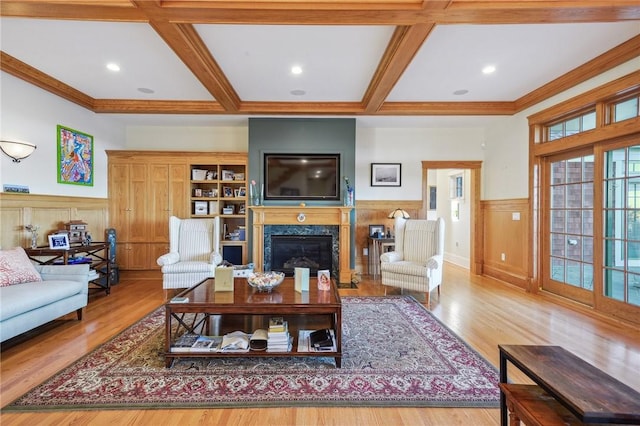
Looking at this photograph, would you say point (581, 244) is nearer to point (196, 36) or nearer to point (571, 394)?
point (571, 394)

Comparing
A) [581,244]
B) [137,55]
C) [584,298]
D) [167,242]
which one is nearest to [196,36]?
[137,55]

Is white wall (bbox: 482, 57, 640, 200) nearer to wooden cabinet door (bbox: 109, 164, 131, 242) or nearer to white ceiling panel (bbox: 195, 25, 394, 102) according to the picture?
white ceiling panel (bbox: 195, 25, 394, 102)

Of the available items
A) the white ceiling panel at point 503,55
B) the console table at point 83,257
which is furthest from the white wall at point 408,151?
the console table at point 83,257

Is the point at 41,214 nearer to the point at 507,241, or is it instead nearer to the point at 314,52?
the point at 314,52

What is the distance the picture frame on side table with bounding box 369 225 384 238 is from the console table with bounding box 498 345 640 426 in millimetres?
3608

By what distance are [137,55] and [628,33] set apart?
471 cm

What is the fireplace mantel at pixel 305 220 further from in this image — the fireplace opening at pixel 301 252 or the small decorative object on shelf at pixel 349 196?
the fireplace opening at pixel 301 252

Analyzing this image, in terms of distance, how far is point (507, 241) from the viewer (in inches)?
182

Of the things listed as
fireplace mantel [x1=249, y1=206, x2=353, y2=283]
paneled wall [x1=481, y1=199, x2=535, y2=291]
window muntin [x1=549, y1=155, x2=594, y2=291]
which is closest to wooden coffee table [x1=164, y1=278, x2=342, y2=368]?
fireplace mantel [x1=249, y1=206, x2=353, y2=283]

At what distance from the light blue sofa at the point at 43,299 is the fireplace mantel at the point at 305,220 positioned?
2210 mm

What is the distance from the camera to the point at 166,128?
5.18 meters

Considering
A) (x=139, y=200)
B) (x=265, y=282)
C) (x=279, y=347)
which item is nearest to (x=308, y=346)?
(x=279, y=347)

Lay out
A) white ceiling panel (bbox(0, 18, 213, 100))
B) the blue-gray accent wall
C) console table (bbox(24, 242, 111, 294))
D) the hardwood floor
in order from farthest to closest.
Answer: the blue-gray accent wall
console table (bbox(24, 242, 111, 294))
white ceiling panel (bbox(0, 18, 213, 100))
the hardwood floor

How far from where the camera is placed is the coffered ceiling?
2146mm
